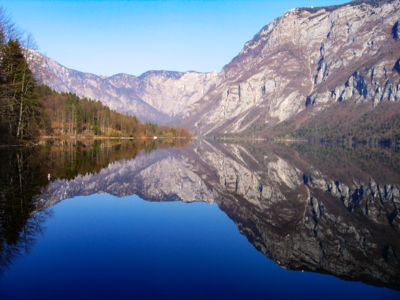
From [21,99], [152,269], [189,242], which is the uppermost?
[21,99]

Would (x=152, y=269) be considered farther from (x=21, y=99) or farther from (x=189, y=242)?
(x=21, y=99)

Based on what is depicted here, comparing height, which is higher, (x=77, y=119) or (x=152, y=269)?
(x=77, y=119)

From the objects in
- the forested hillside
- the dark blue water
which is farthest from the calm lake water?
the forested hillside

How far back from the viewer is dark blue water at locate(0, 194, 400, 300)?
5.71 m

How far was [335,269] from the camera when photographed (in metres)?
7.63

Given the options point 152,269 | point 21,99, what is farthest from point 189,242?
point 21,99

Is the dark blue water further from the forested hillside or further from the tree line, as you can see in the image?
the forested hillside

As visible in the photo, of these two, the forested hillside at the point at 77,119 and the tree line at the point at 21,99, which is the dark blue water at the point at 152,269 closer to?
the tree line at the point at 21,99

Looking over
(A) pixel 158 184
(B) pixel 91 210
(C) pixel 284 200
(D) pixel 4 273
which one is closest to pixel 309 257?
(C) pixel 284 200

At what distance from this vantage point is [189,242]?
28.6 feet

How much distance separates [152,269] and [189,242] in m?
2.21

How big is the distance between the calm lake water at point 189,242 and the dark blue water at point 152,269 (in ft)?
0.09

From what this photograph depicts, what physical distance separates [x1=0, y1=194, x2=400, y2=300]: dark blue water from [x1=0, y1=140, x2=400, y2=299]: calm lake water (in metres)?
0.03

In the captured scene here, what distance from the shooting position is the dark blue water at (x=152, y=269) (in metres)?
5.71
